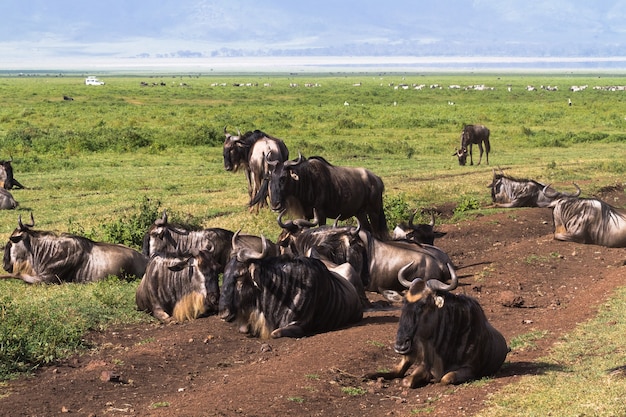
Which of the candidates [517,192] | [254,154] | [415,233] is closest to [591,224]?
[415,233]

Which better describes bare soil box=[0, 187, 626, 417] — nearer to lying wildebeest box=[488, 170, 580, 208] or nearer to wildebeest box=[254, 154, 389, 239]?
wildebeest box=[254, 154, 389, 239]

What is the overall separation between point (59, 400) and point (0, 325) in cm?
193

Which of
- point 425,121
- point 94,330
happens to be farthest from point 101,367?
point 425,121

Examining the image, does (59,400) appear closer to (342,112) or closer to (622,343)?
(622,343)

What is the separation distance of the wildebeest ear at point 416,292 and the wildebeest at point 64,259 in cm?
581

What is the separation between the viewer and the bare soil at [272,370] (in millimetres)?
7574

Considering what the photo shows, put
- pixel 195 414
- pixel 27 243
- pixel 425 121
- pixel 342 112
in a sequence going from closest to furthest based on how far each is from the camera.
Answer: pixel 195 414
pixel 27 243
pixel 425 121
pixel 342 112

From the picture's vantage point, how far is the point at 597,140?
37.3 metres

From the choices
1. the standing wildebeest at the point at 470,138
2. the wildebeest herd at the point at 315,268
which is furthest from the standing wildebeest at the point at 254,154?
the standing wildebeest at the point at 470,138

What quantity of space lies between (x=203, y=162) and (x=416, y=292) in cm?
2174

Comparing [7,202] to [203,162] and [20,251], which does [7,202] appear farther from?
[203,162]

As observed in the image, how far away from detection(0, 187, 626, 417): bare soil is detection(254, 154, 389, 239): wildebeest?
246 centimetres

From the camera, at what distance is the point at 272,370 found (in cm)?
849

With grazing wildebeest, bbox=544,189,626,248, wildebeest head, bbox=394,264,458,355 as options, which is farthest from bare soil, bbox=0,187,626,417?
grazing wildebeest, bbox=544,189,626,248
